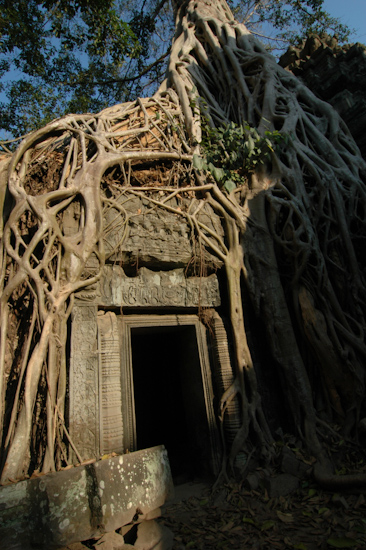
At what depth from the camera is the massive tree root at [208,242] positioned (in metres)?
2.54

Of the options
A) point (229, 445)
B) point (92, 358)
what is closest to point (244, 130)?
point (92, 358)

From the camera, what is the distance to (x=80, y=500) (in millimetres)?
1799

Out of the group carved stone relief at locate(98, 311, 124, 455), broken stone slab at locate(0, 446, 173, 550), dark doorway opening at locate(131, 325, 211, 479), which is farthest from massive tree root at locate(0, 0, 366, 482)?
dark doorway opening at locate(131, 325, 211, 479)

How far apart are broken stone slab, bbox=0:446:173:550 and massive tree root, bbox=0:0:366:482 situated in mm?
450

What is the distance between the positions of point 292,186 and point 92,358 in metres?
3.10

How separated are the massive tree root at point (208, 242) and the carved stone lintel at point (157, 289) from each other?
182 mm

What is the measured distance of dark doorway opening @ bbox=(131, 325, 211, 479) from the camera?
3500 mm

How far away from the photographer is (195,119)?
4.43m

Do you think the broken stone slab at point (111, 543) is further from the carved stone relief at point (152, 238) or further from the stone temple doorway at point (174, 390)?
the carved stone relief at point (152, 238)

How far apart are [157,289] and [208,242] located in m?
0.78

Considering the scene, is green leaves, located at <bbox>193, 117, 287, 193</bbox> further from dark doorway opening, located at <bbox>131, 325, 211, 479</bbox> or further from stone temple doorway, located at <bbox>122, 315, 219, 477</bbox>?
Answer: dark doorway opening, located at <bbox>131, 325, 211, 479</bbox>

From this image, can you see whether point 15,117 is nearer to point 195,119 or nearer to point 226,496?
point 195,119

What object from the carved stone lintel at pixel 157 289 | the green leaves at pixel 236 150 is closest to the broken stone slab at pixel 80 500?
the carved stone lintel at pixel 157 289

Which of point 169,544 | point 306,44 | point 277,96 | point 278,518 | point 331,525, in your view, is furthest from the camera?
point 306,44
